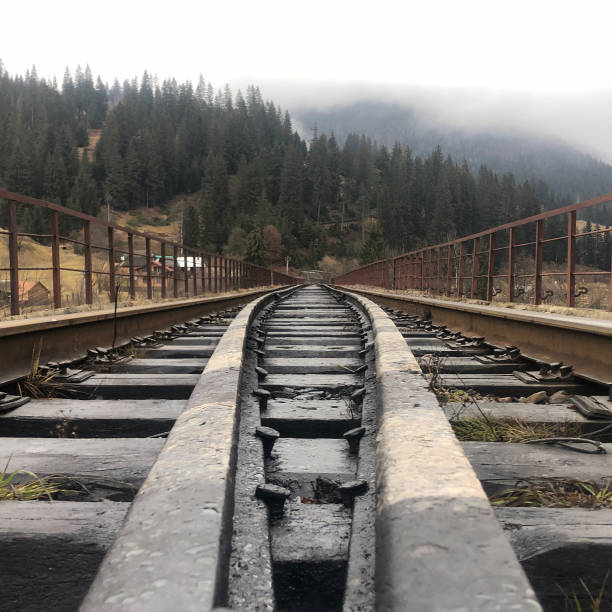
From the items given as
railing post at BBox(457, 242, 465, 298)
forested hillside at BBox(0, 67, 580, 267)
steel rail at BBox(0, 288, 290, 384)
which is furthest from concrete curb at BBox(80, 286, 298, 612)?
forested hillside at BBox(0, 67, 580, 267)

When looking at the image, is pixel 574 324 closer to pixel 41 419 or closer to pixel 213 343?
pixel 213 343

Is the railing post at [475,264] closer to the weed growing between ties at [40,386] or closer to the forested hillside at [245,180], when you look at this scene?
the weed growing between ties at [40,386]

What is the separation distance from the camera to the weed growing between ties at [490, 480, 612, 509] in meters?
1.37

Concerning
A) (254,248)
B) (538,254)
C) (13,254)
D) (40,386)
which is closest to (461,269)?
(538,254)

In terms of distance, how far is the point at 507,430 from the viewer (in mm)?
2018

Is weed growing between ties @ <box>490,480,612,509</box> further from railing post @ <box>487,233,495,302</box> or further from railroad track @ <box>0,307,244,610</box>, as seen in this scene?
railing post @ <box>487,233,495,302</box>

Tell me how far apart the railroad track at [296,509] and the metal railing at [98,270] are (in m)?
2.89

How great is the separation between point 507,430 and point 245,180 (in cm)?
12387

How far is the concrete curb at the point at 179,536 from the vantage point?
0.73 metres

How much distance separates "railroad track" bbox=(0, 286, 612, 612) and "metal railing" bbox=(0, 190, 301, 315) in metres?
2.89

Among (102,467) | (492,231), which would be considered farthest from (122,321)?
A: (492,231)

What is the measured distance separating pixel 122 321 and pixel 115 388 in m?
2.38

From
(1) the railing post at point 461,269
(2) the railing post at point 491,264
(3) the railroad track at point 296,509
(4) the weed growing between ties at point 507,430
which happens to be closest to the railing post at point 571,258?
(2) the railing post at point 491,264

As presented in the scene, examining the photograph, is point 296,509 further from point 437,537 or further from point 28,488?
point 28,488
